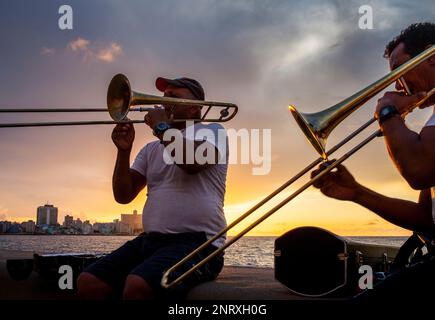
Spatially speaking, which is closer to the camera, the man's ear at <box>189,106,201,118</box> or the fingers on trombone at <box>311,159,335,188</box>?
the fingers on trombone at <box>311,159,335,188</box>

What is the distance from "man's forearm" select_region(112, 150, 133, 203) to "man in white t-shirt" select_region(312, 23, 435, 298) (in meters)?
1.45

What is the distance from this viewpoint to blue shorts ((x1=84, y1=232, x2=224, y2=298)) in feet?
8.38

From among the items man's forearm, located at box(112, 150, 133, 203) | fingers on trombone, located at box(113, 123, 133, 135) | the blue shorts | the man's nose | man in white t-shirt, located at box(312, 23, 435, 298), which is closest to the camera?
man in white t-shirt, located at box(312, 23, 435, 298)

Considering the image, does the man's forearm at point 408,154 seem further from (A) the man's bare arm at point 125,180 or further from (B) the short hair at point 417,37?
(A) the man's bare arm at point 125,180

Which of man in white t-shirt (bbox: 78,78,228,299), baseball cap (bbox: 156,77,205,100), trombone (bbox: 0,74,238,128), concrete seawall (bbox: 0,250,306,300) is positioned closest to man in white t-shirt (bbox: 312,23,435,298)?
concrete seawall (bbox: 0,250,306,300)

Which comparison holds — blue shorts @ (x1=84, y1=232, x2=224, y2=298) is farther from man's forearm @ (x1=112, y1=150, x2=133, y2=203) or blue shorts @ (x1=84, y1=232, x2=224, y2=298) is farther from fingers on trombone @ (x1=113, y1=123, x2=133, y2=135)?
fingers on trombone @ (x1=113, y1=123, x2=133, y2=135)

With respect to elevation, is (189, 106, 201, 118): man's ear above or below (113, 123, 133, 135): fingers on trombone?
above

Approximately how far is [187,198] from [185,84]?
850 millimetres

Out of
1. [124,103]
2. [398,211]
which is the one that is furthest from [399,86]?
[124,103]

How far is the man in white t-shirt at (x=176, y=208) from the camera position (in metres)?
2.79

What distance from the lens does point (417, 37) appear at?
2350 mm

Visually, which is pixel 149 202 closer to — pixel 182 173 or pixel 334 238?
pixel 182 173

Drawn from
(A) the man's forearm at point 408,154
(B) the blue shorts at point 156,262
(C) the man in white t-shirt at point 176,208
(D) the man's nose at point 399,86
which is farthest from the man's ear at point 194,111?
(A) the man's forearm at point 408,154
